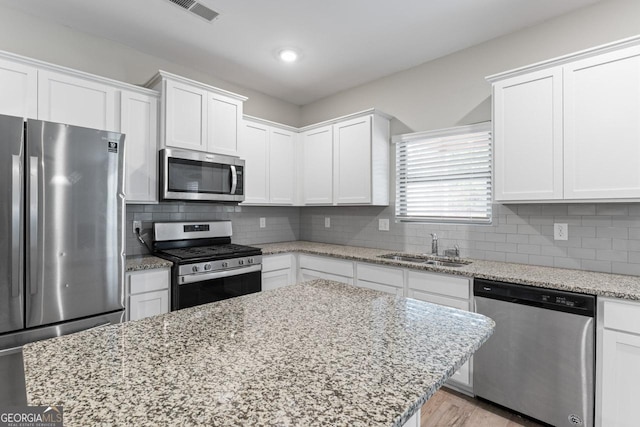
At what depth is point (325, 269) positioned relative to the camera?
3.23m

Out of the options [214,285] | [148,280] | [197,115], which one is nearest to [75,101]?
[197,115]

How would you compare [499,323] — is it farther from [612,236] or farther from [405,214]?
[405,214]

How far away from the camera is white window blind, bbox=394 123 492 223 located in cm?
281

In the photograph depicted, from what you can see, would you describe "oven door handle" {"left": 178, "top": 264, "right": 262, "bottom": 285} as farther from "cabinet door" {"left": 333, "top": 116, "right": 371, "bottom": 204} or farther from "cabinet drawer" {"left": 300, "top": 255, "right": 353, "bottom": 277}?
"cabinet door" {"left": 333, "top": 116, "right": 371, "bottom": 204}

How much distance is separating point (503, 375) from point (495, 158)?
1.48m

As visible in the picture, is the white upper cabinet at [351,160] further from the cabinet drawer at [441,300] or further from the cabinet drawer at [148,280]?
the cabinet drawer at [148,280]

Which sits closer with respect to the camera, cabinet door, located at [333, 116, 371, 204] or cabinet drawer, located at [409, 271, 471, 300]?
cabinet drawer, located at [409, 271, 471, 300]

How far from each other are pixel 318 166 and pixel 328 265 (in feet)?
3.77

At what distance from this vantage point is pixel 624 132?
6.23 ft

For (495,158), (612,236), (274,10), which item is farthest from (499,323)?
(274,10)

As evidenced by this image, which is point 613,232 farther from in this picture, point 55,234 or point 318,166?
point 55,234

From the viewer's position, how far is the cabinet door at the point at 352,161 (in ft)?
10.6

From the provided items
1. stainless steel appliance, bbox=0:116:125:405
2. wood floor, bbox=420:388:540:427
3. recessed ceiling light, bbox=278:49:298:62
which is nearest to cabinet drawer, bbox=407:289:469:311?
wood floor, bbox=420:388:540:427

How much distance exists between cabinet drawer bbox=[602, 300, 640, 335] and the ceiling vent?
122 inches
